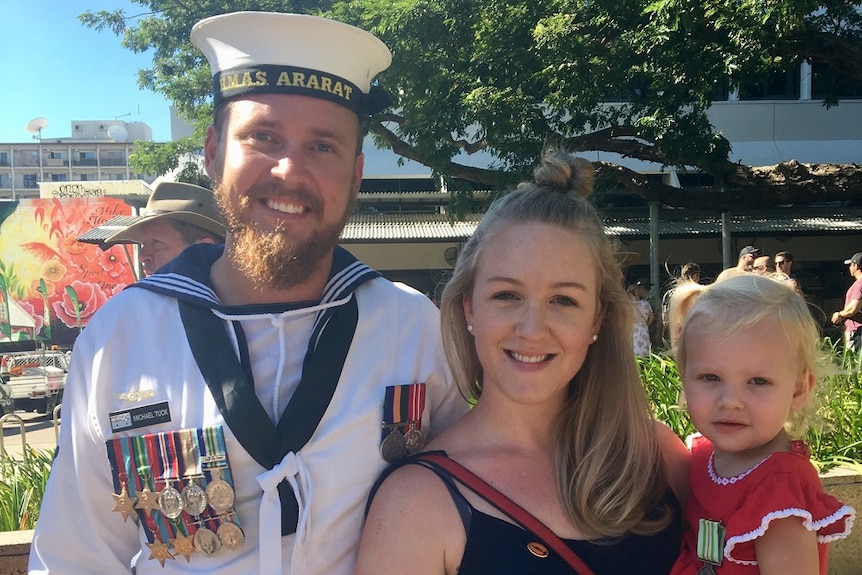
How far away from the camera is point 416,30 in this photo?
30.3 feet

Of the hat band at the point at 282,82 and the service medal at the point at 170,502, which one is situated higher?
the hat band at the point at 282,82

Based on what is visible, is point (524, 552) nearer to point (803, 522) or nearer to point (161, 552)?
point (803, 522)

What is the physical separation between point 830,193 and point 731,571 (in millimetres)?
7933

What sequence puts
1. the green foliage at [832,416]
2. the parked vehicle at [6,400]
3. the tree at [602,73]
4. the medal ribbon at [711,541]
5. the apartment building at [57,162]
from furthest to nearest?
the apartment building at [57,162], the parked vehicle at [6,400], the tree at [602,73], the green foliage at [832,416], the medal ribbon at [711,541]

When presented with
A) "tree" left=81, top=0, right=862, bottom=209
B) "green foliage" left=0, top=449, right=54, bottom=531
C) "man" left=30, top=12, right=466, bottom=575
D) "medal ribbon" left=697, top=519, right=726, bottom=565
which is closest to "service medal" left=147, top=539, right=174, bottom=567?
"man" left=30, top=12, right=466, bottom=575

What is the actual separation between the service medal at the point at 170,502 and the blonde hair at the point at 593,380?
31.6 inches

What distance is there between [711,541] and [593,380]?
51 cm

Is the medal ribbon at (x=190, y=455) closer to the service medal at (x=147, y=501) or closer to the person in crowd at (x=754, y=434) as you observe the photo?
the service medal at (x=147, y=501)

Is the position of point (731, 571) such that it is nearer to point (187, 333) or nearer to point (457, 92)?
point (187, 333)

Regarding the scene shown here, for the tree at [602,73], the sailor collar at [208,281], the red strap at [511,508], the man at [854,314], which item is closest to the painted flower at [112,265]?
the tree at [602,73]

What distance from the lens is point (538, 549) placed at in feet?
5.30

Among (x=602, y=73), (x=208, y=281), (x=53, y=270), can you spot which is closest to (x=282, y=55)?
(x=208, y=281)

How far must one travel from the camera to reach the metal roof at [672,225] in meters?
14.1

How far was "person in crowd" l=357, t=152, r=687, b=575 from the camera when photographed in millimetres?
1602
